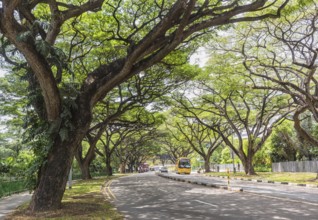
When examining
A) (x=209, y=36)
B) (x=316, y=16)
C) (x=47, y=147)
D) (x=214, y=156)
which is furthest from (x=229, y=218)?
(x=214, y=156)

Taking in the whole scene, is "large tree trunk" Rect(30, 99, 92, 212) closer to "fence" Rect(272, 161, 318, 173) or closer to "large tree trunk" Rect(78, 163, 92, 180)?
"large tree trunk" Rect(78, 163, 92, 180)

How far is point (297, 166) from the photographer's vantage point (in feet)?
124

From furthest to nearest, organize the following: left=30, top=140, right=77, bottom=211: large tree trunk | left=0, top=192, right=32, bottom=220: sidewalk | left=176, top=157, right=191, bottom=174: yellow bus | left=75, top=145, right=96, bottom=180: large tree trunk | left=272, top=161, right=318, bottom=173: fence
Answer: left=176, top=157, right=191, bottom=174: yellow bus → left=75, top=145, right=96, bottom=180: large tree trunk → left=272, top=161, right=318, bottom=173: fence → left=0, top=192, right=32, bottom=220: sidewalk → left=30, top=140, right=77, bottom=211: large tree trunk

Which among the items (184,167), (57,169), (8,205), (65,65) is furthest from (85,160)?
(65,65)

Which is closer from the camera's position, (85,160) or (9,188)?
(9,188)

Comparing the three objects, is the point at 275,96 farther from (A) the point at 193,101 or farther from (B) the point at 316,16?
(B) the point at 316,16

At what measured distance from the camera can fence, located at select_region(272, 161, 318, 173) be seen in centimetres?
3491

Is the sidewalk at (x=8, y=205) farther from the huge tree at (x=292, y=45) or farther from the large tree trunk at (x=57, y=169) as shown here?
the huge tree at (x=292, y=45)

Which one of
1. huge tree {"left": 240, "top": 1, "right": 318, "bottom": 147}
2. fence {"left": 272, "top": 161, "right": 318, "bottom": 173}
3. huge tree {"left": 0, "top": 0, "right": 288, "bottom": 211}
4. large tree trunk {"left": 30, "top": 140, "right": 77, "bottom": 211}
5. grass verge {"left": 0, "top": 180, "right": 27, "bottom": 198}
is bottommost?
grass verge {"left": 0, "top": 180, "right": 27, "bottom": 198}

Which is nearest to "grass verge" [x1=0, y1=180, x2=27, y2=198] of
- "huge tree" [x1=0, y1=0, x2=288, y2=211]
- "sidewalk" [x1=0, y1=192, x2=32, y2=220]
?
"sidewalk" [x1=0, y1=192, x2=32, y2=220]

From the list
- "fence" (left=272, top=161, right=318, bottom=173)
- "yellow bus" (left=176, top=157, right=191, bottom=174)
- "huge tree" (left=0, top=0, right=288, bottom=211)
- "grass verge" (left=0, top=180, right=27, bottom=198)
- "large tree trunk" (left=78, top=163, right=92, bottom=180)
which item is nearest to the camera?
"huge tree" (left=0, top=0, right=288, bottom=211)

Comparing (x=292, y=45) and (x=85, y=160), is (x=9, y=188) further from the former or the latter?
(x=292, y=45)

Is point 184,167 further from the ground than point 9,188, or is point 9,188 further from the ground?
point 184,167

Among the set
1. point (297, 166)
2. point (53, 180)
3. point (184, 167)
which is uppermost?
point (297, 166)
